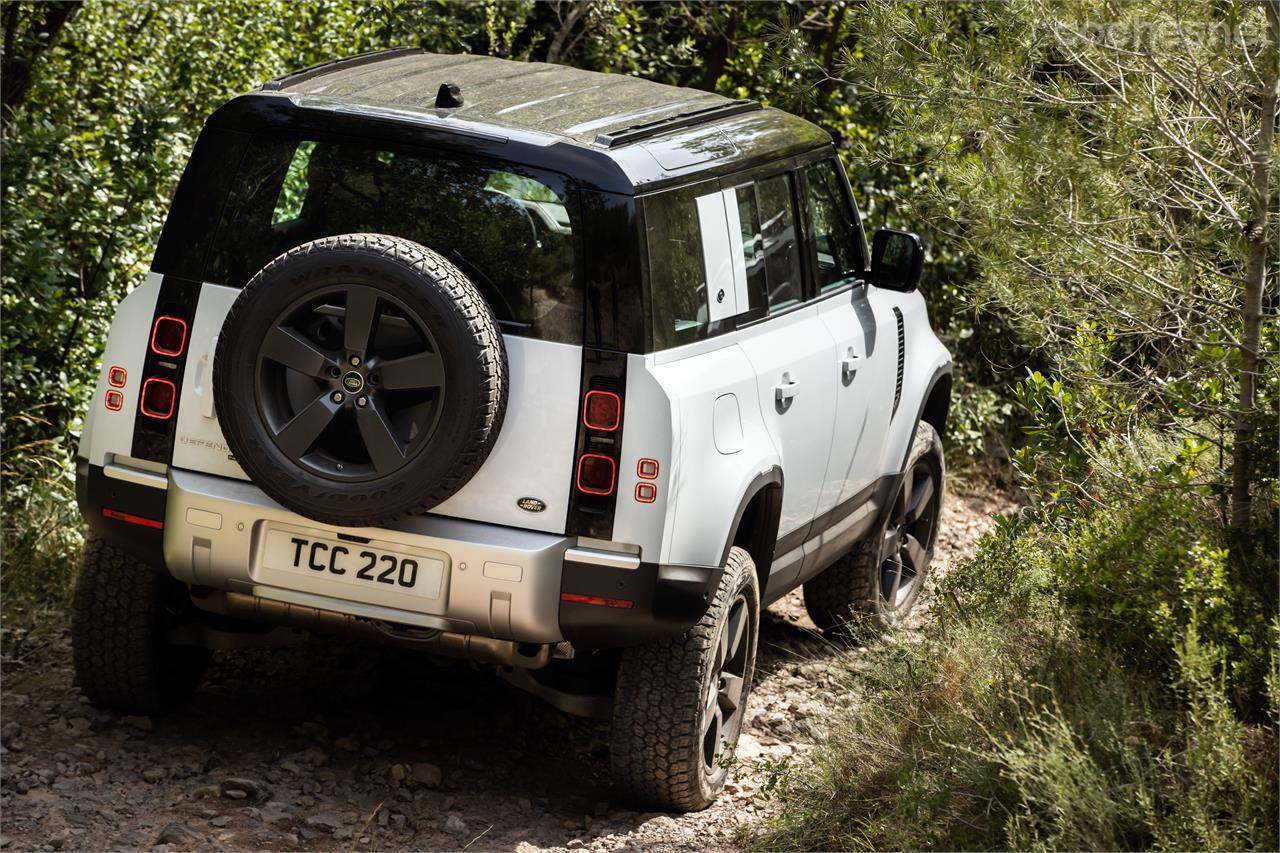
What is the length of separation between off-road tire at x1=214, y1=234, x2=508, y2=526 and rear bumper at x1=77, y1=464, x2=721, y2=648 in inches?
6.4

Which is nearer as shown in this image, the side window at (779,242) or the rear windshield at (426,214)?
the rear windshield at (426,214)

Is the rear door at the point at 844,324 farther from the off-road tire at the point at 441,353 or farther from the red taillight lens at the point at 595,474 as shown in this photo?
the off-road tire at the point at 441,353

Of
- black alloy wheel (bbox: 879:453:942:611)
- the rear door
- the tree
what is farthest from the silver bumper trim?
black alloy wheel (bbox: 879:453:942:611)

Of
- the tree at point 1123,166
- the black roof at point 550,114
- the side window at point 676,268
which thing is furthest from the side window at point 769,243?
the tree at point 1123,166

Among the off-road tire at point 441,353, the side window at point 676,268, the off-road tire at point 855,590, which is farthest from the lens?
the off-road tire at point 855,590

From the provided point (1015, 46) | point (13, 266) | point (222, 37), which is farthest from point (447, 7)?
point (1015, 46)

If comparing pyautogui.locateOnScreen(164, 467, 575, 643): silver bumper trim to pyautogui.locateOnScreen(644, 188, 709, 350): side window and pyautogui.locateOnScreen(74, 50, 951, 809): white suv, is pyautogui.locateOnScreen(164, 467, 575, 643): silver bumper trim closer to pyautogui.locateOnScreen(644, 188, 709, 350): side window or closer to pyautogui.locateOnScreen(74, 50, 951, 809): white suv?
pyautogui.locateOnScreen(74, 50, 951, 809): white suv

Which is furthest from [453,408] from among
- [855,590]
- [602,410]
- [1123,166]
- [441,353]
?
[855,590]

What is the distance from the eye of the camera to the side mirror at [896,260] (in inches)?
227

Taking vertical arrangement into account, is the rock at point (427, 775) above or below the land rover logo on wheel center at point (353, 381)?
below

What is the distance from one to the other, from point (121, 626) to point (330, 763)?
795 millimetres

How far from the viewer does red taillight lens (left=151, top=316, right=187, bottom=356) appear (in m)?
4.20

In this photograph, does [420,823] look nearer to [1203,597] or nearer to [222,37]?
[1203,597]

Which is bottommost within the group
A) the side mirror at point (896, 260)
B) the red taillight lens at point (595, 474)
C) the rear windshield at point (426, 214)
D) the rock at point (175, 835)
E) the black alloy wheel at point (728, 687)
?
the rock at point (175, 835)
